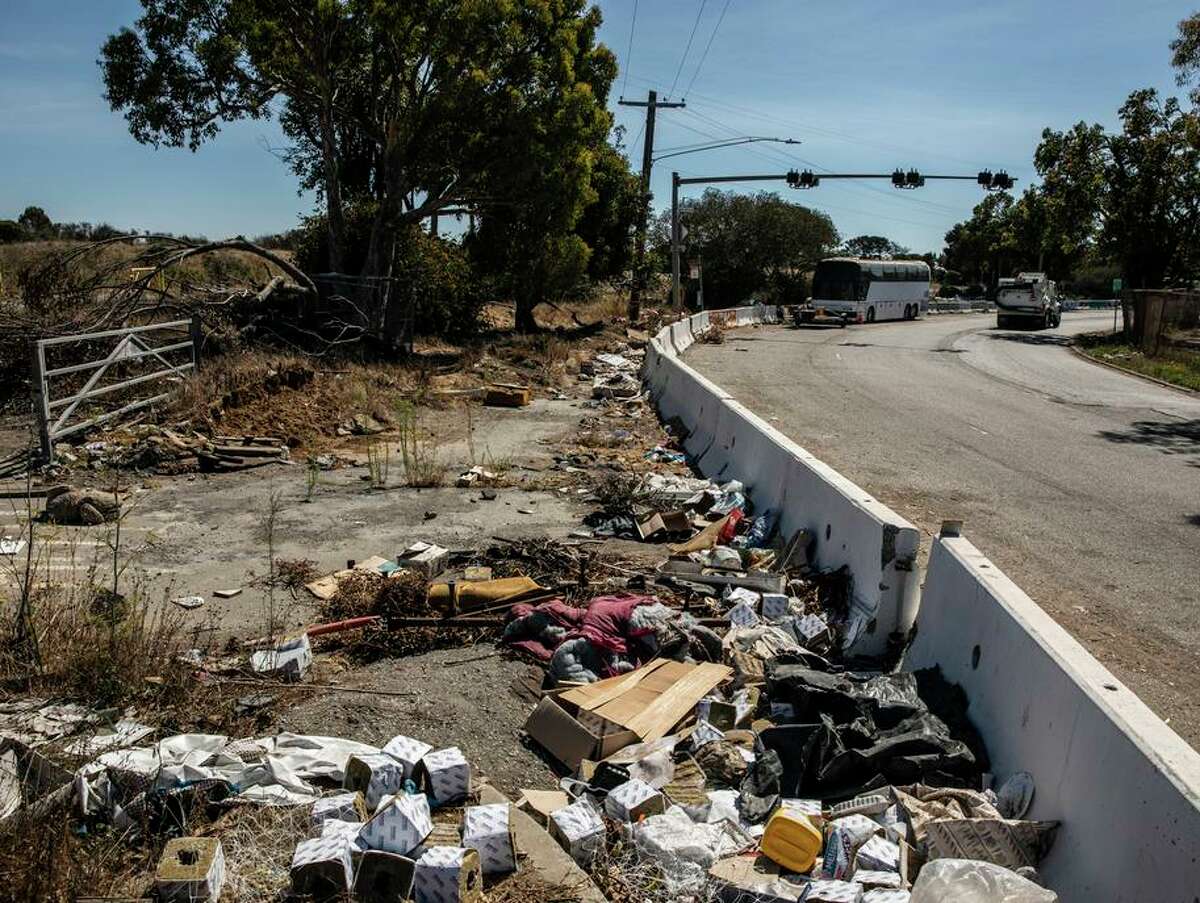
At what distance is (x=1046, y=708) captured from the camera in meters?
3.81

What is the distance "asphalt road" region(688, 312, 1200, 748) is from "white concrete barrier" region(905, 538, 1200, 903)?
115cm

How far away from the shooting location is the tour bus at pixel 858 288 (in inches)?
1815

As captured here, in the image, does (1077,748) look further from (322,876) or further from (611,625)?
(611,625)

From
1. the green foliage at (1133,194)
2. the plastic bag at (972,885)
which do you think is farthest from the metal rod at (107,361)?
the green foliage at (1133,194)

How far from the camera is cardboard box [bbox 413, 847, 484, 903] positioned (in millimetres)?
3424

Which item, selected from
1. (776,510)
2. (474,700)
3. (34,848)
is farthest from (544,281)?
(34,848)

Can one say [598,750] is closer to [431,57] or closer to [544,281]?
[431,57]

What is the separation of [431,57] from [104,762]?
66.2 ft

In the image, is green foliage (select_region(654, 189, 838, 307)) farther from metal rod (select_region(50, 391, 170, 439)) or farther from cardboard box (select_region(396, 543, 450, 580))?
cardboard box (select_region(396, 543, 450, 580))

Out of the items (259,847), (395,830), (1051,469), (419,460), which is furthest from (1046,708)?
(419,460)

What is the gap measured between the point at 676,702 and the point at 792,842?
142 cm

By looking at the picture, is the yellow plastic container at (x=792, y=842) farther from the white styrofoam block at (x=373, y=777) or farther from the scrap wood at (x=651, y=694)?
the white styrofoam block at (x=373, y=777)

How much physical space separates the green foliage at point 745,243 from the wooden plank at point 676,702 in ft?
188

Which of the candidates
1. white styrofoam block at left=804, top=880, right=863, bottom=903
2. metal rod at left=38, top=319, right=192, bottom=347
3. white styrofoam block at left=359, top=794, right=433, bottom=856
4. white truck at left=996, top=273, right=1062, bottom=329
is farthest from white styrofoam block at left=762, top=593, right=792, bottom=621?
white truck at left=996, top=273, right=1062, bottom=329
